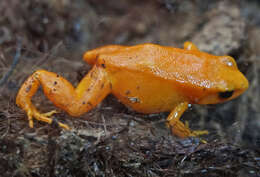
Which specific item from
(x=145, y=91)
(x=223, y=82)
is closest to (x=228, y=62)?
(x=223, y=82)

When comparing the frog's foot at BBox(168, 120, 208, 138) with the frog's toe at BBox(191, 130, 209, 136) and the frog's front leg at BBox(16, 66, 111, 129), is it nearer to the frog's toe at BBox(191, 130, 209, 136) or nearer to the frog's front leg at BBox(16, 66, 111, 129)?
the frog's toe at BBox(191, 130, 209, 136)

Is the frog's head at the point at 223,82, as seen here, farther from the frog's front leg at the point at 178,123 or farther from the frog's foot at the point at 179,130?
the frog's foot at the point at 179,130

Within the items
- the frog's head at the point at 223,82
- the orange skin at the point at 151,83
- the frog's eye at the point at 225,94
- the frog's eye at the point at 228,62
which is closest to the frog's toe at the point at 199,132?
the orange skin at the point at 151,83

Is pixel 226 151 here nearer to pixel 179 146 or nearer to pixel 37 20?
pixel 179 146

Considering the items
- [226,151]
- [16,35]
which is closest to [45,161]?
[226,151]

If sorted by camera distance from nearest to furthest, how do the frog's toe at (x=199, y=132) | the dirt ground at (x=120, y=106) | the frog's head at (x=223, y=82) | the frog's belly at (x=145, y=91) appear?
the dirt ground at (x=120, y=106), the frog's head at (x=223, y=82), the frog's belly at (x=145, y=91), the frog's toe at (x=199, y=132)

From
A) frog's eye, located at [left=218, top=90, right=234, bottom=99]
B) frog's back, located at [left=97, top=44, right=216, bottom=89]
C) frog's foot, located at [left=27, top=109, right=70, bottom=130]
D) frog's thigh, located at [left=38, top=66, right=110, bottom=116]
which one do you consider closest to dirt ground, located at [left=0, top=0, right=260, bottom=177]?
frog's foot, located at [left=27, top=109, right=70, bottom=130]

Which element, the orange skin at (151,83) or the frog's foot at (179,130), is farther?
the frog's foot at (179,130)

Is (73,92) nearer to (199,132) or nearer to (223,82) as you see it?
(199,132)

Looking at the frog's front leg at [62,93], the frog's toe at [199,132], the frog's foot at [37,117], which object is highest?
the frog's front leg at [62,93]
